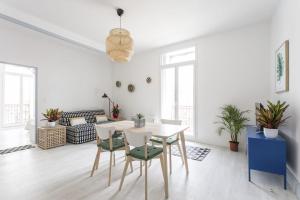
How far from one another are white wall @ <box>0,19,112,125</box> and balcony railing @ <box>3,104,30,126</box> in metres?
3.10

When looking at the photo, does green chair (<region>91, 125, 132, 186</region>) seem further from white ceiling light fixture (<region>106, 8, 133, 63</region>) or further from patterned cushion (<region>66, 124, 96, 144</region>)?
patterned cushion (<region>66, 124, 96, 144</region>)

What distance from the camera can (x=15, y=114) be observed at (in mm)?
6309

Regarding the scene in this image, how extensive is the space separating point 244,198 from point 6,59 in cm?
510

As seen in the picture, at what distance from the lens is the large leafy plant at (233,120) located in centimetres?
337

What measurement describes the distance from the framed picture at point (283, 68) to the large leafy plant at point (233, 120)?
0.93 meters

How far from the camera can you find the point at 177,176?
245 centimetres

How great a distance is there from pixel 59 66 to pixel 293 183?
18.0 feet

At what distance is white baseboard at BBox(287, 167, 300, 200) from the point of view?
1.92 m

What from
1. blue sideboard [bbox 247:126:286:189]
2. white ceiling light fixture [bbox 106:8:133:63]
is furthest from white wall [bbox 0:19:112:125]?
blue sideboard [bbox 247:126:286:189]

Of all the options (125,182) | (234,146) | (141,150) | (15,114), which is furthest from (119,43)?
(15,114)

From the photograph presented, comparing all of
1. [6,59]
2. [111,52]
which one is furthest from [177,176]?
[6,59]

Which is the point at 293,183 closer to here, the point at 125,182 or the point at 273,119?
the point at 273,119

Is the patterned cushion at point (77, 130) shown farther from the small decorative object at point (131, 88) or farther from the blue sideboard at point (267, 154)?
the blue sideboard at point (267, 154)

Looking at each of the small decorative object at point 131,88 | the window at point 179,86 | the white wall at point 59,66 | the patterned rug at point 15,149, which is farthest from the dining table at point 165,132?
the small decorative object at point 131,88
